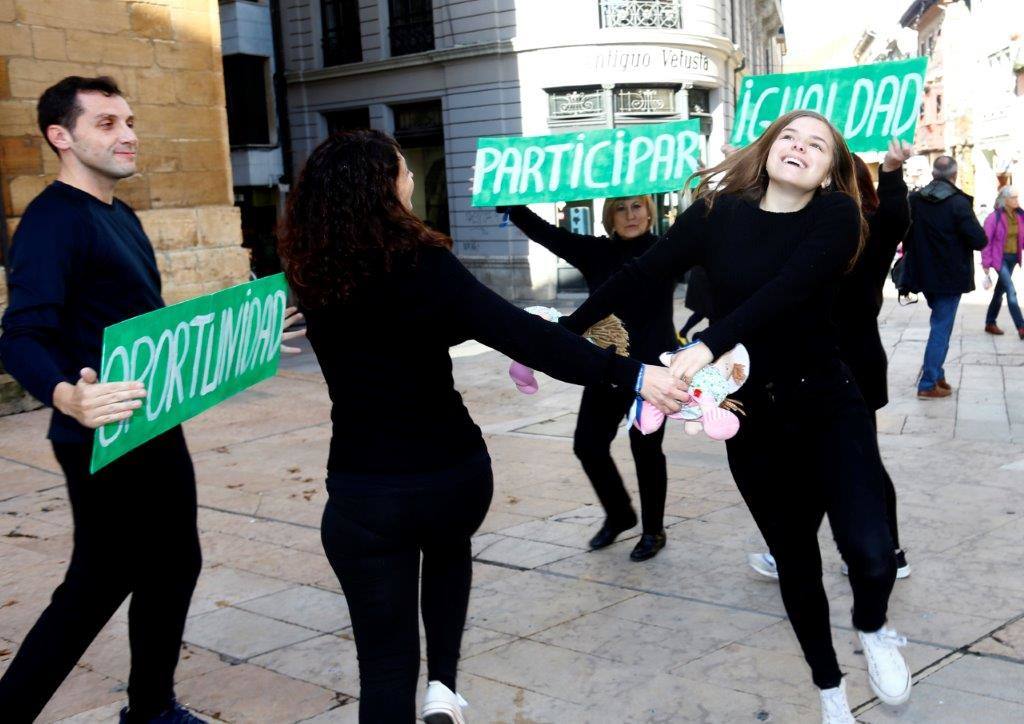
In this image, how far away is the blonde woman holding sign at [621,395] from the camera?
16.8ft

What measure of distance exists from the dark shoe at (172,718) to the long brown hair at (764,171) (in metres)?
2.14

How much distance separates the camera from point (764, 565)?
15.7 ft

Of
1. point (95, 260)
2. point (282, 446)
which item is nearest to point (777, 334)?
point (95, 260)

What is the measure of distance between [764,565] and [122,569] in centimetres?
263

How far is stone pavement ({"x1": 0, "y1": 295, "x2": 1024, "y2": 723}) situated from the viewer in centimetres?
370

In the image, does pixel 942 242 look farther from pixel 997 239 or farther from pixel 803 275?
pixel 803 275

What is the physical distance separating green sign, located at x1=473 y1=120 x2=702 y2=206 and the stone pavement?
1.65 m

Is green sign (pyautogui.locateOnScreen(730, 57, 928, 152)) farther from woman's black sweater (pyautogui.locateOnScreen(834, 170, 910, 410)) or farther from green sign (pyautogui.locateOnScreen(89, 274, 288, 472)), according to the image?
green sign (pyautogui.locateOnScreen(89, 274, 288, 472))

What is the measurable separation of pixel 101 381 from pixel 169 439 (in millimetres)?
499

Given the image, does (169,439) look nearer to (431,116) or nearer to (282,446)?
(282,446)

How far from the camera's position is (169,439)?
328 centimetres

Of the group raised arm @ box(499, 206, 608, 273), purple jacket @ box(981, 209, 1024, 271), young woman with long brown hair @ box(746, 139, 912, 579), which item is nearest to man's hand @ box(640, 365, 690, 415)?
young woman with long brown hair @ box(746, 139, 912, 579)

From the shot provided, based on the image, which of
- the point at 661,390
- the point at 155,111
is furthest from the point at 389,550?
the point at 155,111

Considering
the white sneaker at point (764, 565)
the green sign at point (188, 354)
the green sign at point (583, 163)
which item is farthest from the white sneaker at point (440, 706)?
the green sign at point (583, 163)
